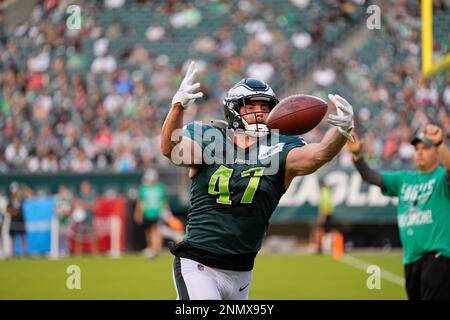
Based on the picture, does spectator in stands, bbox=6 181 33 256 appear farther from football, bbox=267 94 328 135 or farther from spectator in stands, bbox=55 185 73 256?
football, bbox=267 94 328 135

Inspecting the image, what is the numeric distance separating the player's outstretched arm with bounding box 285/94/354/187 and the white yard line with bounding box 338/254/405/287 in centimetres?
597

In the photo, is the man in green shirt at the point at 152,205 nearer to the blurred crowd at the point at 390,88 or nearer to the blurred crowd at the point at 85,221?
the blurred crowd at the point at 85,221

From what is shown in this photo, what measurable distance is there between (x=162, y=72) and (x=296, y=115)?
14.9 meters

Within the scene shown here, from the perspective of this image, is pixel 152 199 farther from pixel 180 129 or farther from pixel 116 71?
pixel 180 129

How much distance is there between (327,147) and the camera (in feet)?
12.6

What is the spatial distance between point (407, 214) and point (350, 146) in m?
0.70

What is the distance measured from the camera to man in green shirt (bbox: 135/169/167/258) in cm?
1423

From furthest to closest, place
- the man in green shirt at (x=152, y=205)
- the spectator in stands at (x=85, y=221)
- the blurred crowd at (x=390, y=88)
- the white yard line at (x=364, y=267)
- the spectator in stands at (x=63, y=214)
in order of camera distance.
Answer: the blurred crowd at (x=390, y=88), the spectator in stands at (x=85, y=221), the spectator in stands at (x=63, y=214), the man in green shirt at (x=152, y=205), the white yard line at (x=364, y=267)

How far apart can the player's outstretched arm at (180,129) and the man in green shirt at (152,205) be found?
33.2 feet

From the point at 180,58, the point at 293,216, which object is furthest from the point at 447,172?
the point at 180,58

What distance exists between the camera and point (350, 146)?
6.00 m

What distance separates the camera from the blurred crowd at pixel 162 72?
656 inches

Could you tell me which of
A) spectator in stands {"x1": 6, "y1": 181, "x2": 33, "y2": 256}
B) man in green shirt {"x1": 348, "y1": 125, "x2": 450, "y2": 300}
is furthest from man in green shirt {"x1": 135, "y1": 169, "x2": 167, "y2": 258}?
man in green shirt {"x1": 348, "y1": 125, "x2": 450, "y2": 300}

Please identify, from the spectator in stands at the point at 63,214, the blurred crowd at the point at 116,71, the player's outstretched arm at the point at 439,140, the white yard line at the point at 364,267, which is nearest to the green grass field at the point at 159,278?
the white yard line at the point at 364,267
